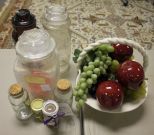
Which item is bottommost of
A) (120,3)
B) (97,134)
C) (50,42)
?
(120,3)

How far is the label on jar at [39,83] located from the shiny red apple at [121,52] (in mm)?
219

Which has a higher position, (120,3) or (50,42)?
(50,42)

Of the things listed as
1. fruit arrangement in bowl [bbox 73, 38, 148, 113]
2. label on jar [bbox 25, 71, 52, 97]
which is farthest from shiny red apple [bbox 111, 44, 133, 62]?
label on jar [bbox 25, 71, 52, 97]

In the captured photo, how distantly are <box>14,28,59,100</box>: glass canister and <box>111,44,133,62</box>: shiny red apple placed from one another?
0.18m

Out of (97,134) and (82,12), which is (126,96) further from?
(82,12)

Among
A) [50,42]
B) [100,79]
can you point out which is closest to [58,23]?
[50,42]

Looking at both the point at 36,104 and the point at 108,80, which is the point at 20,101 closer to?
the point at 36,104

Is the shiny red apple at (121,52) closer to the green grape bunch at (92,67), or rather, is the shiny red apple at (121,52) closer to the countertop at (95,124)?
the green grape bunch at (92,67)

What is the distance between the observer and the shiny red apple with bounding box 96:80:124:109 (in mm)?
633

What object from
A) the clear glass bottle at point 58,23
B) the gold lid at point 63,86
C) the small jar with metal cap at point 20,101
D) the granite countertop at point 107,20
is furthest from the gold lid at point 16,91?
the granite countertop at point 107,20

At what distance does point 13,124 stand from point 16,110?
0.14ft

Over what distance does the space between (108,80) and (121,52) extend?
0.34 feet

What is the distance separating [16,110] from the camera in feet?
2.35

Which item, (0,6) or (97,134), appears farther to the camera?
(0,6)
